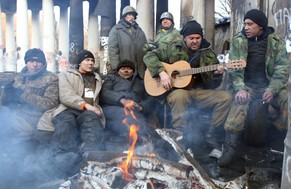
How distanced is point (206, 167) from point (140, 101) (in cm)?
172

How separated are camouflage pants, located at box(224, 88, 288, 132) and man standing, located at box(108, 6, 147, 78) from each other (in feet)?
8.13

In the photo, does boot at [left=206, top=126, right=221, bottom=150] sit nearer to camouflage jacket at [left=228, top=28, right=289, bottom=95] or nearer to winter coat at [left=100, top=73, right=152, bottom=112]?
camouflage jacket at [left=228, top=28, right=289, bottom=95]

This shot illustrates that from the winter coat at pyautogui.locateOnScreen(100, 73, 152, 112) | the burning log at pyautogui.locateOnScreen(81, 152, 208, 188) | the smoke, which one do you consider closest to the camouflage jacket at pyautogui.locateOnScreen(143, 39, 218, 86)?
the winter coat at pyautogui.locateOnScreen(100, 73, 152, 112)

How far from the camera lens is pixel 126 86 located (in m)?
5.82

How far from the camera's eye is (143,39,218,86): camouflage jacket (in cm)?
549

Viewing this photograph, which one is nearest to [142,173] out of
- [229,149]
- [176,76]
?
[229,149]

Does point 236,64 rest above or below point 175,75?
above

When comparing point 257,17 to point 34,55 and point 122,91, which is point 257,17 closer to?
point 122,91

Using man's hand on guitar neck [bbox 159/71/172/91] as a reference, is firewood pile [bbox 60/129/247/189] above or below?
below

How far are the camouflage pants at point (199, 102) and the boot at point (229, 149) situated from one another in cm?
52

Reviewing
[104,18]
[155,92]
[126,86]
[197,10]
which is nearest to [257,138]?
[155,92]

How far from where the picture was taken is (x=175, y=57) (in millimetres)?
5711

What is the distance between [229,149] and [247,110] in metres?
0.59

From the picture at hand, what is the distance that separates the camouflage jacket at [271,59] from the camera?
4992 mm
